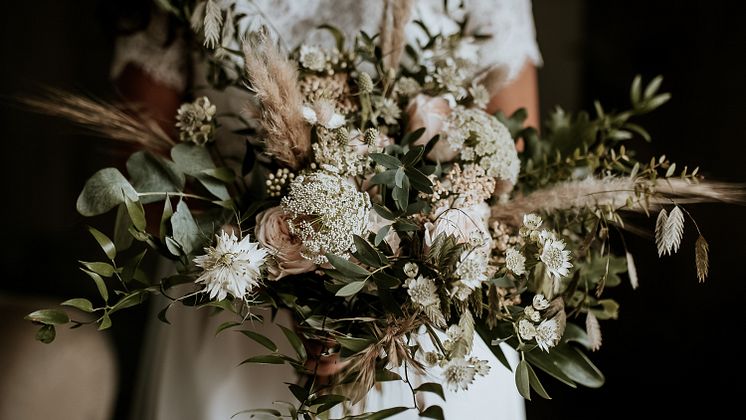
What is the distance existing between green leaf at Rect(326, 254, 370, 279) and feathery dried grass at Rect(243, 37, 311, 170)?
0.12 metres

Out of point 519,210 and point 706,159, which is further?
point 706,159

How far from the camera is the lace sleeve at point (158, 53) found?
955 millimetres

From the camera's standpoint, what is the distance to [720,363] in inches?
41.6

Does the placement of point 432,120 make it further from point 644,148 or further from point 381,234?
point 644,148

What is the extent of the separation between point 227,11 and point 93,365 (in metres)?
0.75

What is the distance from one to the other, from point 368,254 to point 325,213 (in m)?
0.05

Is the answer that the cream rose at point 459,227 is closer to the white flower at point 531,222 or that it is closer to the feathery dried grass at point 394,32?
the white flower at point 531,222

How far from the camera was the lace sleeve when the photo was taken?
955 mm

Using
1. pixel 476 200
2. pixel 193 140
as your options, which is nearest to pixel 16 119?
pixel 193 140

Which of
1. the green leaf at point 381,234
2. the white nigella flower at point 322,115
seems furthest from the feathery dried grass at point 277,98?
the green leaf at point 381,234

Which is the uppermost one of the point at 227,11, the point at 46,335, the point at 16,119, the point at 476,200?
the point at 16,119

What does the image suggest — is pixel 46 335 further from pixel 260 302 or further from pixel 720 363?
pixel 720 363

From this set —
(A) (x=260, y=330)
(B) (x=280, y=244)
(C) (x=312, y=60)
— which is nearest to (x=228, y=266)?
(B) (x=280, y=244)

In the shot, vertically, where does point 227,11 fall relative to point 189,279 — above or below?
above
